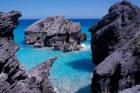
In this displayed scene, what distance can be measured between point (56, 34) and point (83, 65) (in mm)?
13897

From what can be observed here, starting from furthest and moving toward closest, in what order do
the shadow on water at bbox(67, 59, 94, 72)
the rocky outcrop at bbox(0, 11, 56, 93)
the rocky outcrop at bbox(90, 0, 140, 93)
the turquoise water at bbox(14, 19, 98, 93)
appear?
1. the shadow on water at bbox(67, 59, 94, 72)
2. the turquoise water at bbox(14, 19, 98, 93)
3. the rocky outcrop at bbox(90, 0, 140, 93)
4. the rocky outcrop at bbox(0, 11, 56, 93)

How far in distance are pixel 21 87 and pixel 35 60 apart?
923 inches

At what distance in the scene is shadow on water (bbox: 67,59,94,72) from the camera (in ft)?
93.6

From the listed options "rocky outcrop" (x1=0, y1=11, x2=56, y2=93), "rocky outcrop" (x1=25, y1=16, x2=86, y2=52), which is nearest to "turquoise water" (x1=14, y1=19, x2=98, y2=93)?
"rocky outcrop" (x1=25, y1=16, x2=86, y2=52)

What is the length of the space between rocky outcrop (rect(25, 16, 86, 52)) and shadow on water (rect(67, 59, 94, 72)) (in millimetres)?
7035

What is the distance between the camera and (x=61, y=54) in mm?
38188

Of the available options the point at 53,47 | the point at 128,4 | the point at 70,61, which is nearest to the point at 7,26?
the point at 128,4

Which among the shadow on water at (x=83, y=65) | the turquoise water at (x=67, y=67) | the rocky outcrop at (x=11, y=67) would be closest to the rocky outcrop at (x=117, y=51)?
the turquoise water at (x=67, y=67)

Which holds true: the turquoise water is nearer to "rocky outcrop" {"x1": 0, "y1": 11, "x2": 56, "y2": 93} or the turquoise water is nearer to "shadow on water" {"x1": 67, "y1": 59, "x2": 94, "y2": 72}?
"shadow on water" {"x1": 67, "y1": 59, "x2": 94, "y2": 72}

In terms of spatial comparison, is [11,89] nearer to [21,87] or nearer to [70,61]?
[21,87]

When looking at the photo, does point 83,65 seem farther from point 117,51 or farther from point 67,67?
point 117,51

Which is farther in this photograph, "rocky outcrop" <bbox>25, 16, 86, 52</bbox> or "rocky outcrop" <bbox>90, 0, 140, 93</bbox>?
"rocky outcrop" <bbox>25, 16, 86, 52</bbox>

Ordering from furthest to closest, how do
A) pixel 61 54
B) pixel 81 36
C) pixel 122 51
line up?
pixel 81 36 → pixel 61 54 → pixel 122 51

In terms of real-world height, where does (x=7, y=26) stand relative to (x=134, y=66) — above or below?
above
